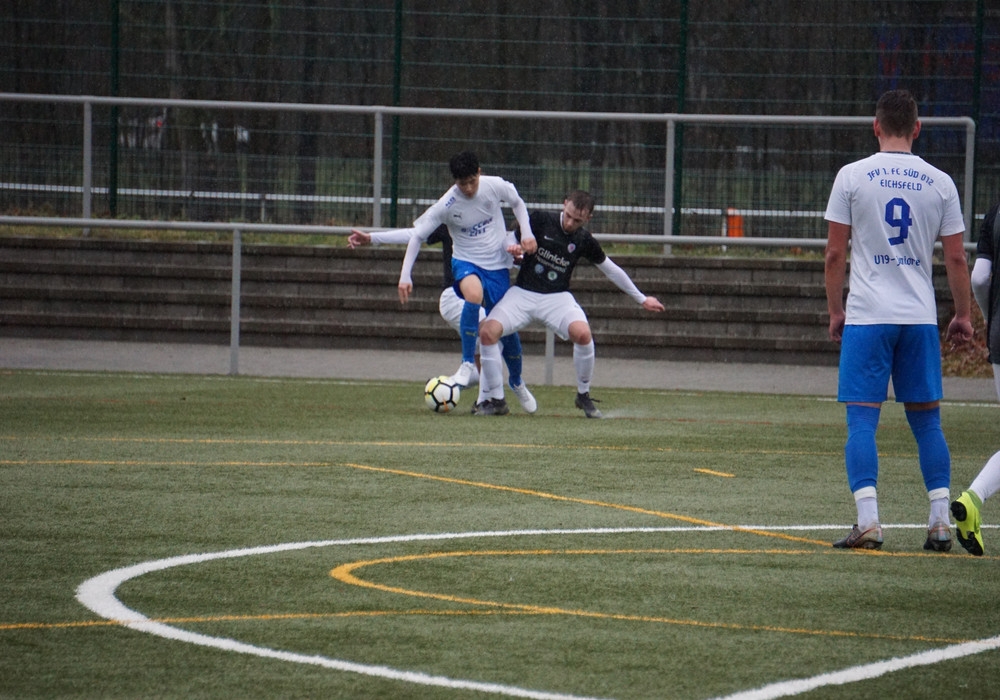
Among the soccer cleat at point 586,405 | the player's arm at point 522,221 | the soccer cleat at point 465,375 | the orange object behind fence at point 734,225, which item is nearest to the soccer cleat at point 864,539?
the soccer cleat at point 586,405

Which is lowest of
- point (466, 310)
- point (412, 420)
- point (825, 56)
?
point (412, 420)

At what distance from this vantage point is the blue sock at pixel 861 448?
19.1ft

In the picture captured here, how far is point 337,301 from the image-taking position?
1633 cm

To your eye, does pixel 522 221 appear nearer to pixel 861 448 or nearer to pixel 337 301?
pixel 337 301

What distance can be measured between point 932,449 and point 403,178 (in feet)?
38.4

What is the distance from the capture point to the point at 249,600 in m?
4.65

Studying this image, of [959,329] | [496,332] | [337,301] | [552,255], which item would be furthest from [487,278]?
[959,329]

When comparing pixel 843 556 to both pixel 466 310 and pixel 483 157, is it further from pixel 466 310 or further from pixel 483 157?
pixel 483 157

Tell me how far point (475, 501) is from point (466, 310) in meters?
4.86

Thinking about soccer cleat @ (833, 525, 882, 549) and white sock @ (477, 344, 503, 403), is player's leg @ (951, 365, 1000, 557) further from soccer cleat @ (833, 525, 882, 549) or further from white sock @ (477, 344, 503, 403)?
white sock @ (477, 344, 503, 403)

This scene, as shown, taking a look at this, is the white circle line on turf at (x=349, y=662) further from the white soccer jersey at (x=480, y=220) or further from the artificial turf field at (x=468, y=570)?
the white soccer jersey at (x=480, y=220)

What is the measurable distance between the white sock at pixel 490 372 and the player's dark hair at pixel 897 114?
546cm

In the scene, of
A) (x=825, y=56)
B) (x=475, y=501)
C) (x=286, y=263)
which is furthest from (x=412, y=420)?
(x=825, y=56)

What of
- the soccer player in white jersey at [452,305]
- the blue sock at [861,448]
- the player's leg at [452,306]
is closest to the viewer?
the blue sock at [861,448]
